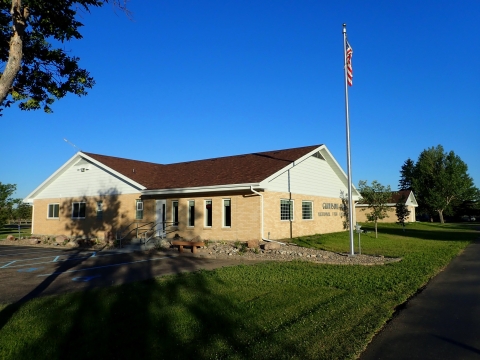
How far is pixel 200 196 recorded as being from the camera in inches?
819

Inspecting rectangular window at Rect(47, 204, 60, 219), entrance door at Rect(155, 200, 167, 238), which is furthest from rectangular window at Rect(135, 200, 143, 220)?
rectangular window at Rect(47, 204, 60, 219)

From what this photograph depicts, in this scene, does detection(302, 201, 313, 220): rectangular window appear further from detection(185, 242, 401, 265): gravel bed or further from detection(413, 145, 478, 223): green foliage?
detection(413, 145, 478, 223): green foliage

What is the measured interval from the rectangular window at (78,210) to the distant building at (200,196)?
66 millimetres

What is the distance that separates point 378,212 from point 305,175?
6.34m

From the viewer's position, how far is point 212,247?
17.8 meters

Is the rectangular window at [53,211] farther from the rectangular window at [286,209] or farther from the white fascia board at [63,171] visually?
the rectangular window at [286,209]

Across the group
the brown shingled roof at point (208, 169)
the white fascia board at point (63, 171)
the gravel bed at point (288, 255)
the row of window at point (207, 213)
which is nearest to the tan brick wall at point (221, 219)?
the row of window at point (207, 213)

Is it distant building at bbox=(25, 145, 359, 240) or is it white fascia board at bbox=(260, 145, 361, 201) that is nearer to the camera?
white fascia board at bbox=(260, 145, 361, 201)

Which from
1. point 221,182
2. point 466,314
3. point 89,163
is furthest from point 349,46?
point 89,163

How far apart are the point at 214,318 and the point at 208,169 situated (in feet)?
58.4

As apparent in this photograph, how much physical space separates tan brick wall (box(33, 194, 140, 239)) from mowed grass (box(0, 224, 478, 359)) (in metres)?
14.2

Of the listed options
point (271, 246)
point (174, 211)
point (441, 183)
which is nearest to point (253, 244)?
point (271, 246)

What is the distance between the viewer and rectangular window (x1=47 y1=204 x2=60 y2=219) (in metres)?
27.5

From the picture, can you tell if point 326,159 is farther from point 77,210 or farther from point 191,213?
point 77,210
